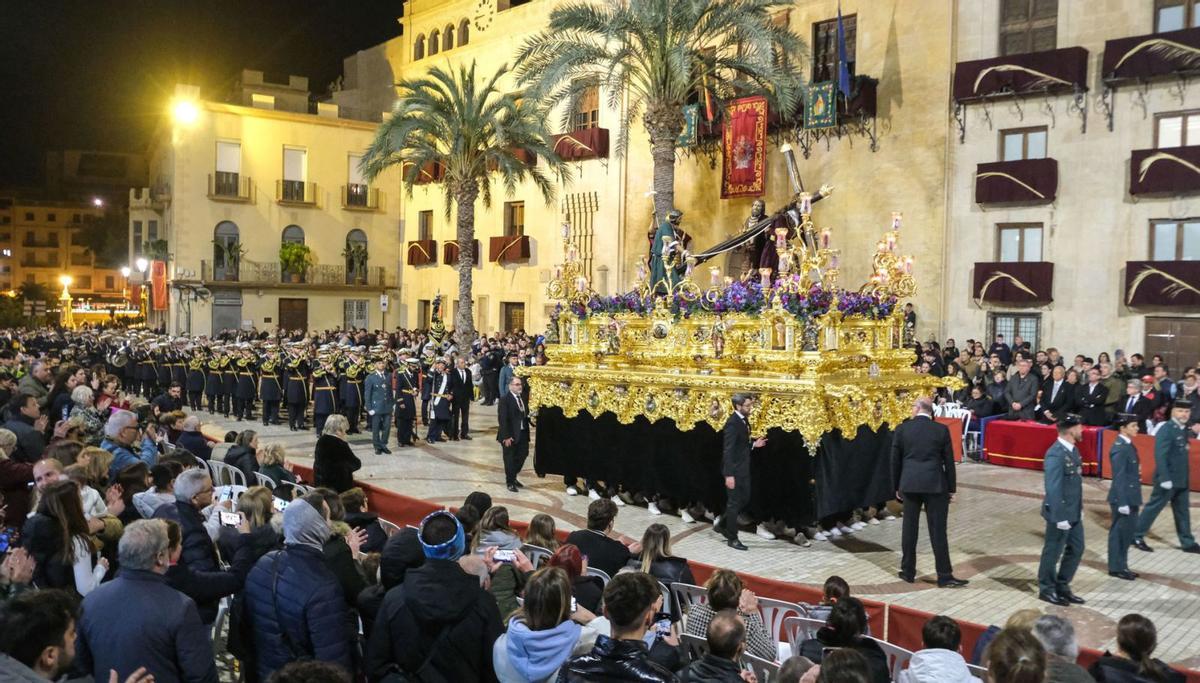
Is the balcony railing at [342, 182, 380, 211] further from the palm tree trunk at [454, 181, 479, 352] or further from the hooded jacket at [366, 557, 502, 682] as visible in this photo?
the hooded jacket at [366, 557, 502, 682]

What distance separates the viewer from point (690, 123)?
29.3m

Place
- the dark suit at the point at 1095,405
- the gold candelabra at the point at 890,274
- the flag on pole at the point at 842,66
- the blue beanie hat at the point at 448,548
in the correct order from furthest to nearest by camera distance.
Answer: the flag on pole at the point at 842,66, the dark suit at the point at 1095,405, the gold candelabra at the point at 890,274, the blue beanie hat at the point at 448,548

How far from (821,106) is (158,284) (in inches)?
1259

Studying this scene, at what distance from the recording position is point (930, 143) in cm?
2439

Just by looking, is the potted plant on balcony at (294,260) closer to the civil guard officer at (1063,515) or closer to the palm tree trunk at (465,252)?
the palm tree trunk at (465,252)

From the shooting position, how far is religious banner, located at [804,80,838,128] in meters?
25.1

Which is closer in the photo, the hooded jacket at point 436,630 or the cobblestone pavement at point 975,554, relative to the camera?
the hooded jacket at point 436,630

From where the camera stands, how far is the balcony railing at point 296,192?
143ft

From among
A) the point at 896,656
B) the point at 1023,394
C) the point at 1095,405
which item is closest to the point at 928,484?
the point at 896,656

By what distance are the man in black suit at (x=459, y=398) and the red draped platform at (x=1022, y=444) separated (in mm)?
10930

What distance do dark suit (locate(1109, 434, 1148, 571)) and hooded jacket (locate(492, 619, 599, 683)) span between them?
25.9 feet

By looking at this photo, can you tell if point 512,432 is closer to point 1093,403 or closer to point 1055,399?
point 1055,399

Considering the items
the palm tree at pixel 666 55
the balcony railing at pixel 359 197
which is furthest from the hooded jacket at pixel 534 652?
the balcony railing at pixel 359 197

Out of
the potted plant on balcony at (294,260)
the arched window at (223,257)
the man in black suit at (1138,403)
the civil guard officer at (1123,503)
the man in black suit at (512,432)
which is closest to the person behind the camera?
the civil guard officer at (1123,503)
